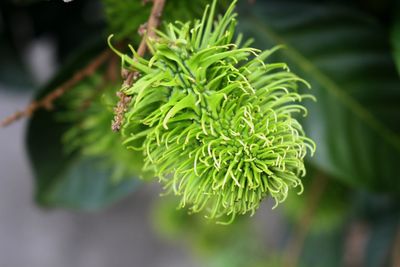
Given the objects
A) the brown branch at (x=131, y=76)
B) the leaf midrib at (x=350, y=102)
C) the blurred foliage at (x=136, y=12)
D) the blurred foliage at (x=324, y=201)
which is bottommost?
the brown branch at (x=131, y=76)

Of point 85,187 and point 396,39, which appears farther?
point 85,187

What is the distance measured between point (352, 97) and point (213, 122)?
29 centimetres

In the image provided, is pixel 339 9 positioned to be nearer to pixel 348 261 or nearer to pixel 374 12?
pixel 374 12

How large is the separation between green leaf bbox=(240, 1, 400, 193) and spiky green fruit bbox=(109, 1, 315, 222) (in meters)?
0.24

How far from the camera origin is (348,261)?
1290 mm

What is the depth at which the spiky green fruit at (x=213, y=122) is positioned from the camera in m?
0.37

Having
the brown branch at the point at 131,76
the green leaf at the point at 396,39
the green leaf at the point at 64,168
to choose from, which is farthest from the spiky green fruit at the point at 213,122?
the green leaf at the point at 64,168

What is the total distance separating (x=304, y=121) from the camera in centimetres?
63

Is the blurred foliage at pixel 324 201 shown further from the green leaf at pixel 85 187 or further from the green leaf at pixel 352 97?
the green leaf at pixel 85 187

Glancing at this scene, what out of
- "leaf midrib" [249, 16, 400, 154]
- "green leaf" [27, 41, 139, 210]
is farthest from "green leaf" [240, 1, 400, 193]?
"green leaf" [27, 41, 139, 210]

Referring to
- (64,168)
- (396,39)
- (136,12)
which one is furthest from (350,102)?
(64,168)

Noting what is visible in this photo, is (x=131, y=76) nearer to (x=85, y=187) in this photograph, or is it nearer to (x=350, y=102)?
(x=350, y=102)

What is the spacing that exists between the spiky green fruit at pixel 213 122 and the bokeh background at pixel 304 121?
3.7 inches

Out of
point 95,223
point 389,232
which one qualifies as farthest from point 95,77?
point 95,223
